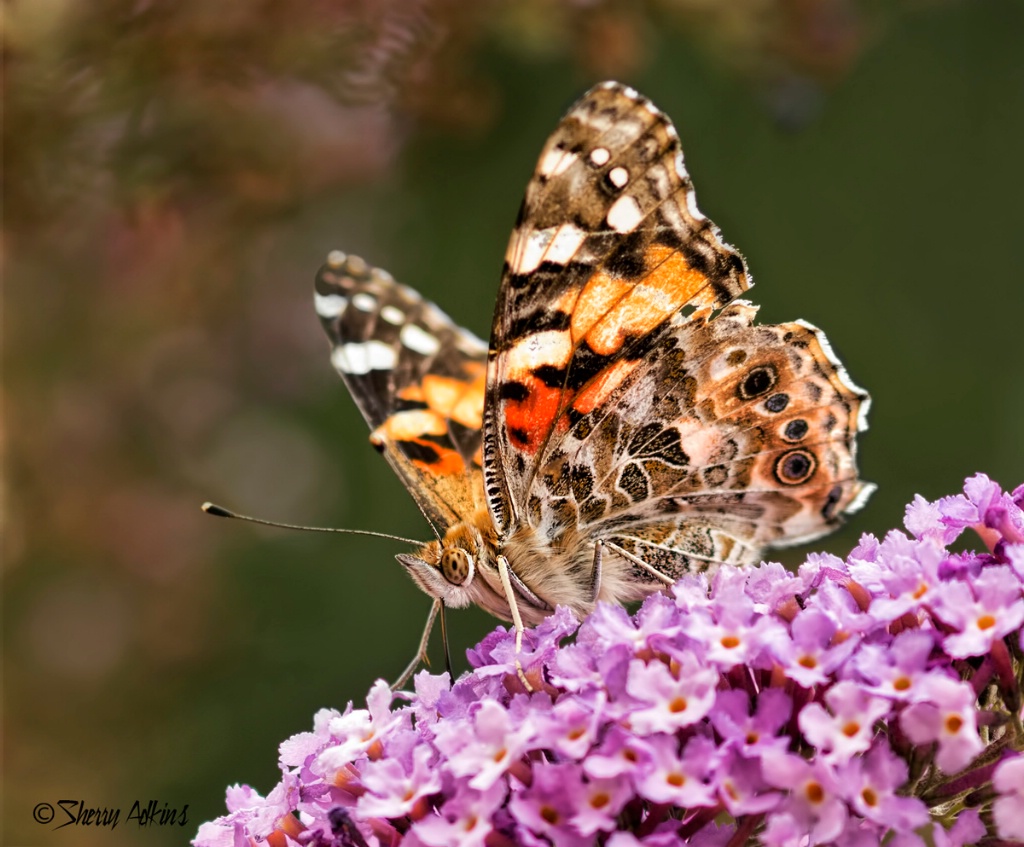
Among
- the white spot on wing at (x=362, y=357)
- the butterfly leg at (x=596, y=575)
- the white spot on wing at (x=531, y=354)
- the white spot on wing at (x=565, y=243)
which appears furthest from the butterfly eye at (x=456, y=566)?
the white spot on wing at (x=362, y=357)

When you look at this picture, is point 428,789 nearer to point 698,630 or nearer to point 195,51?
point 698,630

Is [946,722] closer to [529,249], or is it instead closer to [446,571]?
[446,571]

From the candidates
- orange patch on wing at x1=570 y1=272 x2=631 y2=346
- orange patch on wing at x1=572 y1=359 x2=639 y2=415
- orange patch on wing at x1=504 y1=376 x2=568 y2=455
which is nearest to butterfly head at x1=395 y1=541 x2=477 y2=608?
orange patch on wing at x1=504 y1=376 x2=568 y2=455


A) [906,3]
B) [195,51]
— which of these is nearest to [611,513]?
[195,51]

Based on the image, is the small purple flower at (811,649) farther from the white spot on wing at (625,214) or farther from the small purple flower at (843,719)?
the white spot on wing at (625,214)

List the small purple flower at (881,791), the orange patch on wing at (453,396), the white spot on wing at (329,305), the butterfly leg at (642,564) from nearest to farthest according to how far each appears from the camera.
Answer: the small purple flower at (881,791) < the butterfly leg at (642,564) < the orange patch on wing at (453,396) < the white spot on wing at (329,305)
